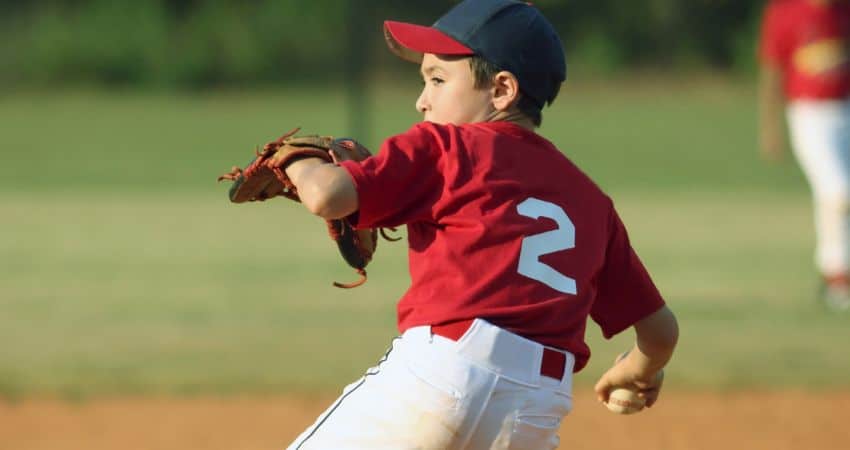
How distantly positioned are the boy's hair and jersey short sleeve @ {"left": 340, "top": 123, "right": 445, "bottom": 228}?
0.18 metres

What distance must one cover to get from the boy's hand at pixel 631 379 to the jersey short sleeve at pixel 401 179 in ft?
2.23

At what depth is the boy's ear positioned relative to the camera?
9.09ft

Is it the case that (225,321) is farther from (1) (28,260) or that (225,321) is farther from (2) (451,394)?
(2) (451,394)

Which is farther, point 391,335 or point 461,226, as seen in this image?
point 391,335

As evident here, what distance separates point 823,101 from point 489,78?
6.71 meters

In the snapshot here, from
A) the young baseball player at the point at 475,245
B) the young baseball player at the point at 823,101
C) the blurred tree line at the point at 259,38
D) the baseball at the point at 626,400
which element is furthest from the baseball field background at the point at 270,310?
the blurred tree line at the point at 259,38

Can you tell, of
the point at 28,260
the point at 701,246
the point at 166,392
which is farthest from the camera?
the point at 701,246

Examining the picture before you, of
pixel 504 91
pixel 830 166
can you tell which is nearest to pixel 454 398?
pixel 504 91

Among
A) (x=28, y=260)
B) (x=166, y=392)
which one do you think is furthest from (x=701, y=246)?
(x=166, y=392)

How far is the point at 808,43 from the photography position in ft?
30.3

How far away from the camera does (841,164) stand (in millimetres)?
8789

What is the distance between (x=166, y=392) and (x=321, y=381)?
0.74m

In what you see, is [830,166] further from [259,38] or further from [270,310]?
[259,38]

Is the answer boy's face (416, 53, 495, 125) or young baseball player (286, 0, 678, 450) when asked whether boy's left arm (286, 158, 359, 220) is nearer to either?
young baseball player (286, 0, 678, 450)
